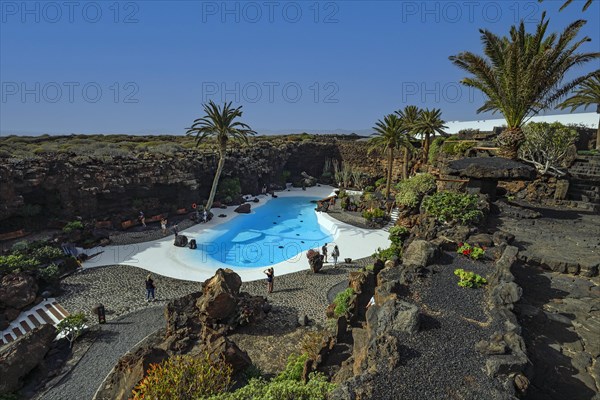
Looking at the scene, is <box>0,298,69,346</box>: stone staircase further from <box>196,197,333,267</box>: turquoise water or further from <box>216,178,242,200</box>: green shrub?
<box>216,178,242,200</box>: green shrub

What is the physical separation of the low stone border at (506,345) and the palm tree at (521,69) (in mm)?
12483

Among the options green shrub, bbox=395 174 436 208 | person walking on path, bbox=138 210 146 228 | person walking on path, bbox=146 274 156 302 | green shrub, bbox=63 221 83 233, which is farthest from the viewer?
person walking on path, bbox=138 210 146 228

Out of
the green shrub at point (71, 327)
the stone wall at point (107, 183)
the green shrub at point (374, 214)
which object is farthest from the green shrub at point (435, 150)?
the green shrub at point (71, 327)

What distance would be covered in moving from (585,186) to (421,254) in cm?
1658

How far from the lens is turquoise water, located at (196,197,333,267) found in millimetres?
23591

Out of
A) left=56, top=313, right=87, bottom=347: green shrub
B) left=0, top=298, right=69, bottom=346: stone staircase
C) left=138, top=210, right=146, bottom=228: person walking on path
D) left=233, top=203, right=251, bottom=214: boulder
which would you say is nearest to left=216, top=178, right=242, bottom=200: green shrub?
left=233, top=203, right=251, bottom=214: boulder

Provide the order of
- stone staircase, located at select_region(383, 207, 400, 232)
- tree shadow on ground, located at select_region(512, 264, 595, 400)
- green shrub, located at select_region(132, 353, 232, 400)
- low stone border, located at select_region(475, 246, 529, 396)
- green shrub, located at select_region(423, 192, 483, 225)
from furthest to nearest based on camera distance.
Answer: stone staircase, located at select_region(383, 207, 400, 232), green shrub, located at select_region(423, 192, 483, 225), green shrub, located at select_region(132, 353, 232, 400), tree shadow on ground, located at select_region(512, 264, 595, 400), low stone border, located at select_region(475, 246, 529, 396)

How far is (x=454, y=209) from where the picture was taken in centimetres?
1477

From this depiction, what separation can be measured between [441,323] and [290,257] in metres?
16.5

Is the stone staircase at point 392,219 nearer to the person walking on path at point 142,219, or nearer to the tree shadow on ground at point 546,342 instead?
the tree shadow on ground at point 546,342

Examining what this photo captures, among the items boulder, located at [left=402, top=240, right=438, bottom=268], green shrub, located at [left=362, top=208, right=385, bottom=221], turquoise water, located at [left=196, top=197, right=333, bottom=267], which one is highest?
boulder, located at [left=402, top=240, right=438, bottom=268]

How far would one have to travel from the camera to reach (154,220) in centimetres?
2888

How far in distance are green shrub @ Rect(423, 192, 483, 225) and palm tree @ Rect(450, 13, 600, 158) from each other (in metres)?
6.32

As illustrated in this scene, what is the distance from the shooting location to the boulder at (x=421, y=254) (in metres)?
10.6
